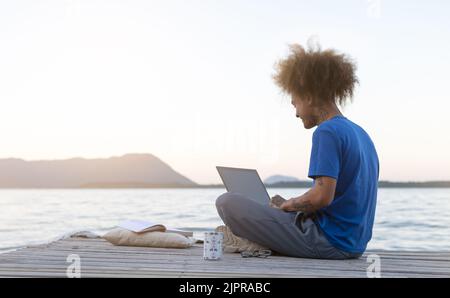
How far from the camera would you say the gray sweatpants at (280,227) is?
2.79 m

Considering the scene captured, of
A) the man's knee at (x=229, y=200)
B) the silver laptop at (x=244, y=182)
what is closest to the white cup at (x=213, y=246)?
the man's knee at (x=229, y=200)

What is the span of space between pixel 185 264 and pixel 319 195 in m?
0.70

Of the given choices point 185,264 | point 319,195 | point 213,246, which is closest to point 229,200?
point 213,246

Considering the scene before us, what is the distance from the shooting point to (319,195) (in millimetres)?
2545

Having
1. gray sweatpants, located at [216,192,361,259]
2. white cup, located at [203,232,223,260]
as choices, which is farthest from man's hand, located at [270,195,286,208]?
white cup, located at [203,232,223,260]

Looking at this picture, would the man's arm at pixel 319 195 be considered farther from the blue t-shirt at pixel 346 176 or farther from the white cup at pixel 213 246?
the white cup at pixel 213 246

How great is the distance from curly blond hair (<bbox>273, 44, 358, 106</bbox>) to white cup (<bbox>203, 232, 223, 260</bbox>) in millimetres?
782

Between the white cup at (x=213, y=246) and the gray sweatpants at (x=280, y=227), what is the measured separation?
151 millimetres

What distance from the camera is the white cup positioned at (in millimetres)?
2775

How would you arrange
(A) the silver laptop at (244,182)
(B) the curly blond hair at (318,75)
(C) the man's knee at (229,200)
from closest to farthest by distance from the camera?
(B) the curly blond hair at (318,75)
(C) the man's knee at (229,200)
(A) the silver laptop at (244,182)

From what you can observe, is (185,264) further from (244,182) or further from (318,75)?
(318,75)

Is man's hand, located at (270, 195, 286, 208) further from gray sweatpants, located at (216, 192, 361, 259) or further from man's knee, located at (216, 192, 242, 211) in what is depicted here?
man's knee, located at (216, 192, 242, 211)

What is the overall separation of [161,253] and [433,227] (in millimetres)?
8712
